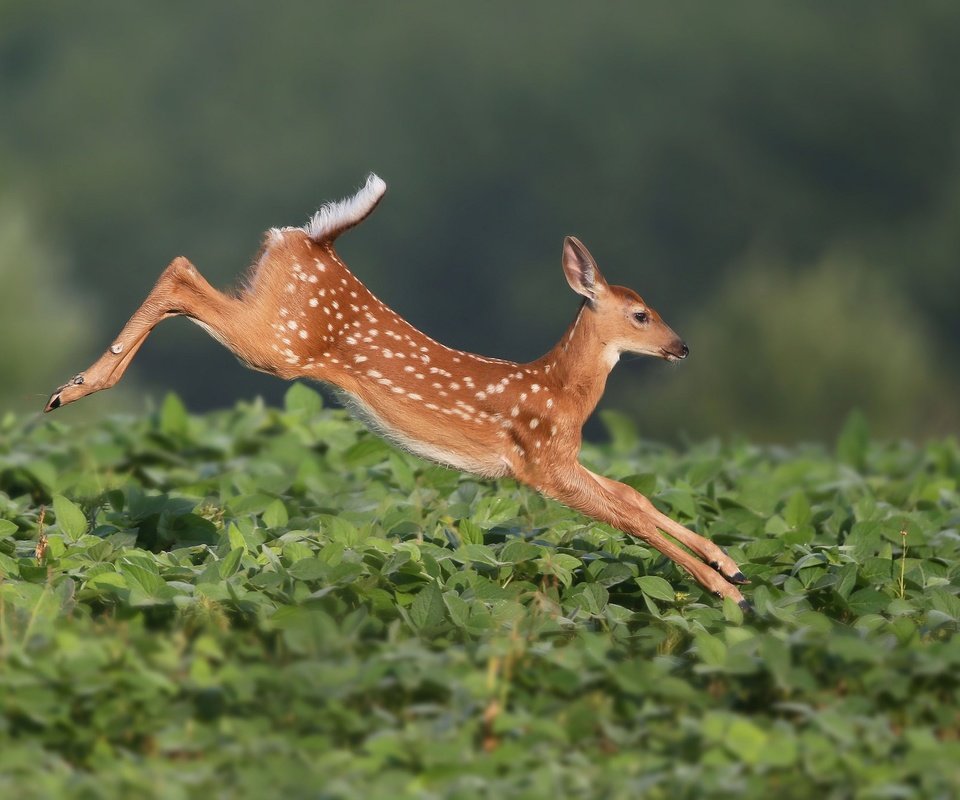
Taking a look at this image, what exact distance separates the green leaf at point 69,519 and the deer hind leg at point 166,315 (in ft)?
1.88

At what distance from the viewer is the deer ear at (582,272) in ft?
24.1

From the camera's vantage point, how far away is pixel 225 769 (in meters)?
4.93

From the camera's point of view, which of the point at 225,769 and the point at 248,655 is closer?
the point at 225,769

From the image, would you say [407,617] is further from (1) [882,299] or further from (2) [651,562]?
(1) [882,299]

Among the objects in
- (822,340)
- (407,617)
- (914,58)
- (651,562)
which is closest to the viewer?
(407,617)

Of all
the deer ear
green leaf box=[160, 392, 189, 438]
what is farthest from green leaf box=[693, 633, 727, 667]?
green leaf box=[160, 392, 189, 438]

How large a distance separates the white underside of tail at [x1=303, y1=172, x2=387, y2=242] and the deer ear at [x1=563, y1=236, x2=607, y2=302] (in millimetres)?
817

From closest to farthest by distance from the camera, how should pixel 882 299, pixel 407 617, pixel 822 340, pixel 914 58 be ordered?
pixel 407 617, pixel 822 340, pixel 882 299, pixel 914 58

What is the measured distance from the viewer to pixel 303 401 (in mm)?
10312

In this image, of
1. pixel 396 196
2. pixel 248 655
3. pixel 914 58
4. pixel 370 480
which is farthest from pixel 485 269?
pixel 248 655

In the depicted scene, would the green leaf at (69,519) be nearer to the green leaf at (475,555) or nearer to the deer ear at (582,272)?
the green leaf at (475,555)

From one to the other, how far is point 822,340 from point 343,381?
76.8 feet

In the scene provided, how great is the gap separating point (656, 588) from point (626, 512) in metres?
0.41

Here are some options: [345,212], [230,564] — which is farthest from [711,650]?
[345,212]
